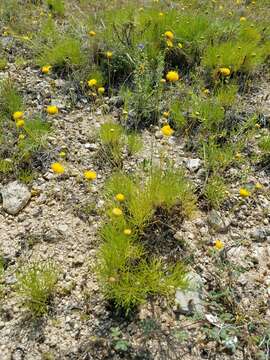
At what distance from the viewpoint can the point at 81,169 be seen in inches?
123

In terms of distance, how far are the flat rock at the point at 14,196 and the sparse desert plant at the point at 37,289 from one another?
649 mm

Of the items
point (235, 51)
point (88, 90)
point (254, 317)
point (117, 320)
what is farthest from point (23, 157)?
point (235, 51)

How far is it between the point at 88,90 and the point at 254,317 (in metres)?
2.89

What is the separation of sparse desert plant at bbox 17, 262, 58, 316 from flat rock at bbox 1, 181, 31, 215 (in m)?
0.65

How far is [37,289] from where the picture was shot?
215 centimetres

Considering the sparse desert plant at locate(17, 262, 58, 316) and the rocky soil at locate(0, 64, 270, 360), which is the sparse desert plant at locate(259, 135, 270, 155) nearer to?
the rocky soil at locate(0, 64, 270, 360)

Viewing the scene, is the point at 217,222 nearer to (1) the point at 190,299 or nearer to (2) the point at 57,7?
(1) the point at 190,299

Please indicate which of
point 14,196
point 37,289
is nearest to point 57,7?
point 14,196

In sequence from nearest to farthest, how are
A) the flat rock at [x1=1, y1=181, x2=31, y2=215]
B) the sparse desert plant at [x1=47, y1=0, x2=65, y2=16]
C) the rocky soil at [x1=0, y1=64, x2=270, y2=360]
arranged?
the rocky soil at [x1=0, y1=64, x2=270, y2=360] < the flat rock at [x1=1, y1=181, x2=31, y2=215] < the sparse desert plant at [x1=47, y1=0, x2=65, y2=16]

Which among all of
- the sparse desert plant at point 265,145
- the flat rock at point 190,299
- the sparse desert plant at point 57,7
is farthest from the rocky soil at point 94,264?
the sparse desert plant at point 57,7

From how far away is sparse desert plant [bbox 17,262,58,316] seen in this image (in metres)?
2.15

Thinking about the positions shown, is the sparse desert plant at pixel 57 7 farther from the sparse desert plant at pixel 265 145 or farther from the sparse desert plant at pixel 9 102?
the sparse desert plant at pixel 265 145

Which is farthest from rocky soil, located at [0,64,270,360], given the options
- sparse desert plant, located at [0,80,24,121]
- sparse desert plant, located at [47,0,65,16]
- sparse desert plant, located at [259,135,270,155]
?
sparse desert plant, located at [47,0,65,16]

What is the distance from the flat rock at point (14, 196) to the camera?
2.78 m
